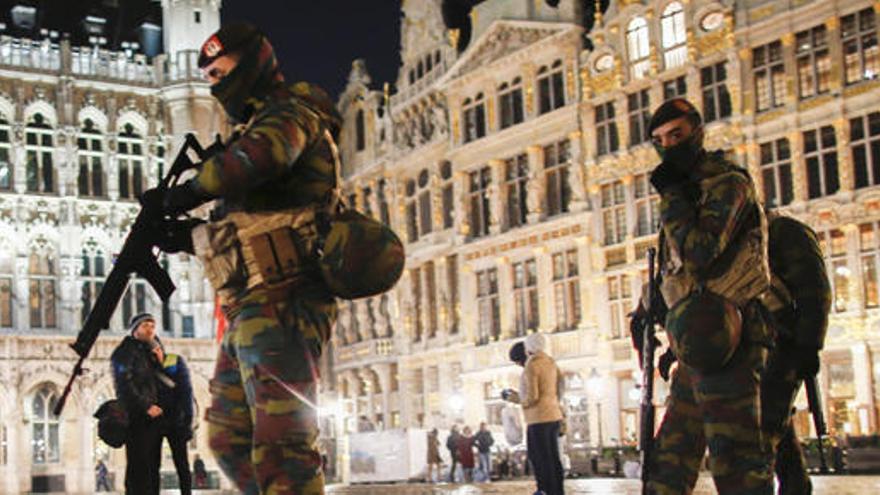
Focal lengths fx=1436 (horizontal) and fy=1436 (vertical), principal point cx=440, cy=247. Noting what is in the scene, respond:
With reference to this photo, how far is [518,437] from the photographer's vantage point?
14.4 metres

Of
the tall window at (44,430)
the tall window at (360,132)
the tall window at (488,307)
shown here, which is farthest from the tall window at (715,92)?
the tall window at (44,430)

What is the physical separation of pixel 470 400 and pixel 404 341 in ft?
12.4

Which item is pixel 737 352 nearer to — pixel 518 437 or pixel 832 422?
pixel 518 437

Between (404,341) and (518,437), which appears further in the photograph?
(404,341)

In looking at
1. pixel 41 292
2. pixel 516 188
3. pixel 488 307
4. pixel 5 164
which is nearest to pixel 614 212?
pixel 516 188

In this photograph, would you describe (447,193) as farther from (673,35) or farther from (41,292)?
(41,292)

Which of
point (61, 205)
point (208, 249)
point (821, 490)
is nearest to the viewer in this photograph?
point (208, 249)

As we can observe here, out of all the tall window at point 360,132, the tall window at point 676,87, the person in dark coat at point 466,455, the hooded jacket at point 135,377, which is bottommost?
the person in dark coat at point 466,455

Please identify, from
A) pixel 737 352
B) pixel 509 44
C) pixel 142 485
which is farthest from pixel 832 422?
pixel 737 352

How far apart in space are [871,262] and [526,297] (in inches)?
365

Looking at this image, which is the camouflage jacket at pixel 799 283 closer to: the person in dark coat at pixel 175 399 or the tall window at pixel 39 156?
the person in dark coat at pixel 175 399

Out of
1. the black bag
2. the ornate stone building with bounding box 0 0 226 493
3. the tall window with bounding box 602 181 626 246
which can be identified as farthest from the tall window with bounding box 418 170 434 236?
the black bag

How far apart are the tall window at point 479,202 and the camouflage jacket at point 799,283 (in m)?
27.7

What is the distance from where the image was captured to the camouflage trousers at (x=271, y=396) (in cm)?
439
